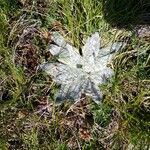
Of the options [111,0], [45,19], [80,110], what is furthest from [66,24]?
[80,110]

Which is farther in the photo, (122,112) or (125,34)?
(125,34)

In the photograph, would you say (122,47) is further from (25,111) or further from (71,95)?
(25,111)

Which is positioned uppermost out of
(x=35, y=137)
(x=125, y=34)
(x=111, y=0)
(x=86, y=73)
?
(x=111, y=0)
